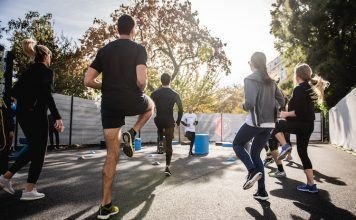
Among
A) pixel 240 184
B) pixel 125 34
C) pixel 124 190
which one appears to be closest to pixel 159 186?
pixel 124 190

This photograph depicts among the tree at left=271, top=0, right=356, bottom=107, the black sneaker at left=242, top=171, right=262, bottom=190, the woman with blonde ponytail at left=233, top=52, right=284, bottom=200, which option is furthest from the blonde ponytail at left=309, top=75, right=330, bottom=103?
the tree at left=271, top=0, right=356, bottom=107

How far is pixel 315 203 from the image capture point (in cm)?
449

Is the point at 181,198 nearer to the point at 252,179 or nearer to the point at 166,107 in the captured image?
the point at 252,179

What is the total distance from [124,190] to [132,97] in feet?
6.78

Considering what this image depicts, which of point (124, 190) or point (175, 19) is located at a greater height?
point (175, 19)

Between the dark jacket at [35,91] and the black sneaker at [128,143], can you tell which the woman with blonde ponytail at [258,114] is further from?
the dark jacket at [35,91]

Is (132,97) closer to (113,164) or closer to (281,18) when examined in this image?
(113,164)

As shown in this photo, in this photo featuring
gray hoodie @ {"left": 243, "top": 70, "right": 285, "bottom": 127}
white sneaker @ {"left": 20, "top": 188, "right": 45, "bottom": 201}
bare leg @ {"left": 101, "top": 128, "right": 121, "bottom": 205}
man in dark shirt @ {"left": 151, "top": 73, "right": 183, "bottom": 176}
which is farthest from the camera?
man in dark shirt @ {"left": 151, "top": 73, "right": 183, "bottom": 176}

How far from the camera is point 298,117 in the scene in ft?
18.0

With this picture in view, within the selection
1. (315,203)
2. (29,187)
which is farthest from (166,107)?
(315,203)

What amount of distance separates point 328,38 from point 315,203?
2387 centimetres

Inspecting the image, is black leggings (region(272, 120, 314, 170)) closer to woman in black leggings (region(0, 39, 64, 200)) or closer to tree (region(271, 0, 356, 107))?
woman in black leggings (region(0, 39, 64, 200))

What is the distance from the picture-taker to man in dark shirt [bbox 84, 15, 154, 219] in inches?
138

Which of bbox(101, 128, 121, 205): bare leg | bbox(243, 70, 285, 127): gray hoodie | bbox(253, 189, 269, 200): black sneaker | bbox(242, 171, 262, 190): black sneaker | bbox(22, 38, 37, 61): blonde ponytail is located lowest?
bbox(253, 189, 269, 200): black sneaker
